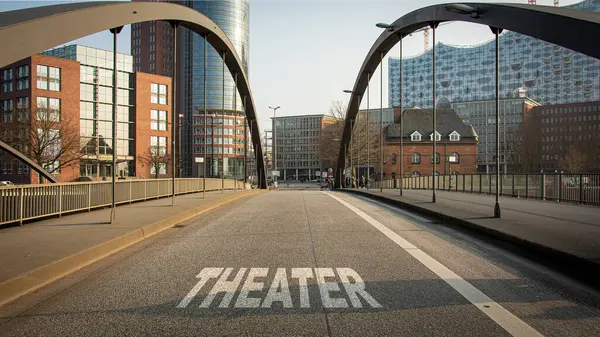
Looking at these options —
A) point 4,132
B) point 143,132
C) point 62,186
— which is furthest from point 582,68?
point 62,186

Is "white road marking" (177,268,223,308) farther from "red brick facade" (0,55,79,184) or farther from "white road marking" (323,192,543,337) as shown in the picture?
"red brick facade" (0,55,79,184)

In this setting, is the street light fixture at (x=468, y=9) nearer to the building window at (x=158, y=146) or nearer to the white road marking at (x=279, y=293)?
the white road marking at (x=279, y=293)

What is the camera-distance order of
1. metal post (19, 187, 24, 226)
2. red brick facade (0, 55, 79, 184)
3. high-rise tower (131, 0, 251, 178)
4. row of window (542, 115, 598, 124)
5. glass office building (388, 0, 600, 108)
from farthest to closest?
high-rise tower (131, 0, 251, 178), glass office building (388, 0, 600, 108), row of window (542, 115, 598, 124), red brick facade (0, 55, 79, 184), metal post (19, 187, 24, 226)

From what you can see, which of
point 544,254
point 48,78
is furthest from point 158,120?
point 544,254

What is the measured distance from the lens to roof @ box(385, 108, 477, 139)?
8731cm

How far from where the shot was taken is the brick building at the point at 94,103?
55031 mm

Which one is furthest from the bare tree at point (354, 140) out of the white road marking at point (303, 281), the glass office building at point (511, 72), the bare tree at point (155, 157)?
the glass office building at point (511, 72)

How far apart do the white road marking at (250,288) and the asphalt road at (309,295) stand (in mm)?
12

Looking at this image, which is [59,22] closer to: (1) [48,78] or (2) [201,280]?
(2) [201,280]

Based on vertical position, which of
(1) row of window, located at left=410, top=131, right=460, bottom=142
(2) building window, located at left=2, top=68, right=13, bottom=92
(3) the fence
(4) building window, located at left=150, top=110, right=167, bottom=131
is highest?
(2) building window, located at left=2, top=68, right=13, bottom=92

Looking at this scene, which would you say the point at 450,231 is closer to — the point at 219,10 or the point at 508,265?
the point at 508,265

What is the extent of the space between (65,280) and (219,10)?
12057 centimetres

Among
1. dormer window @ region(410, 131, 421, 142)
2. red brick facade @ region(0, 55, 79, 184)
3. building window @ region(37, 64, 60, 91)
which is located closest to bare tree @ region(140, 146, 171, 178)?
red brick facade @ region(0, 55, 79, 184)

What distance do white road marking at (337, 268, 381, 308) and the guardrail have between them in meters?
7.73
